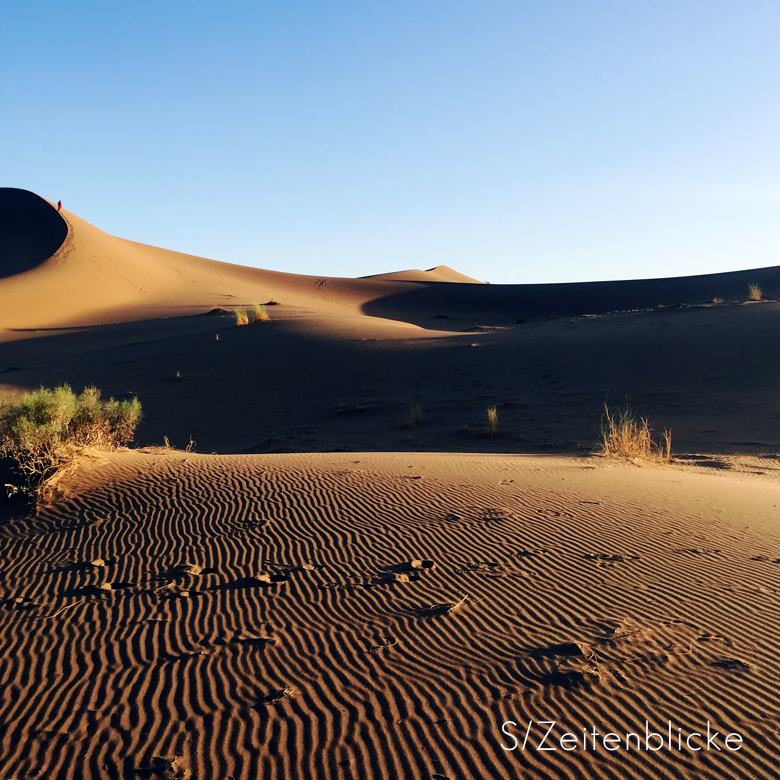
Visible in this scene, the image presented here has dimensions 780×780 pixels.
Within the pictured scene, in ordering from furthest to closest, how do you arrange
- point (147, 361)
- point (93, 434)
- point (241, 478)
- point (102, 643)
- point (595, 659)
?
point (147, 361)
point (93, 434)
point (241, 478)
point (102, 643)
point (595, 659)

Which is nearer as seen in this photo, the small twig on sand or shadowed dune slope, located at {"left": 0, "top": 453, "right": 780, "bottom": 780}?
shadowed dune slope, located at {"left": 0, "top": 453, "right": 780, "bottom": 780}

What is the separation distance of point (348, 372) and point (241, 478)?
1398 cm

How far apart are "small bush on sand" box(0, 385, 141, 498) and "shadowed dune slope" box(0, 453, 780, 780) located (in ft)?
1.47

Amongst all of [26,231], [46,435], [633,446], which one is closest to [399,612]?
[46,435]

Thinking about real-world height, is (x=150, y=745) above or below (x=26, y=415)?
below

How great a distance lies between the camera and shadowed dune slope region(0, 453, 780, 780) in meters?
3.61

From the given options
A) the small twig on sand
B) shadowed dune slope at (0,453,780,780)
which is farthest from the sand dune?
the small twig on sand

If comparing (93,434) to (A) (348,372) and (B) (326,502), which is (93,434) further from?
(A) (348,372)

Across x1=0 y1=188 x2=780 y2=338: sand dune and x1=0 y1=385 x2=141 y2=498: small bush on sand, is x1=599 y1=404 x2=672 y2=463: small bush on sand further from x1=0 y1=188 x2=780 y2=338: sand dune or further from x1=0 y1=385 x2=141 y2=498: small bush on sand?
x1=0 y1=188 x2=780 y2=338: sand dune

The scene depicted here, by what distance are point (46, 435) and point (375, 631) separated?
5.33 meters

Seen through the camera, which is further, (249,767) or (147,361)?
(147,361)

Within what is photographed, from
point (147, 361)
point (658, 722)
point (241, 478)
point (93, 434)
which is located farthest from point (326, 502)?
point (147, 361)

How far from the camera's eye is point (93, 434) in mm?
9828

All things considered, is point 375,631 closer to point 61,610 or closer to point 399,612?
point 399,612
